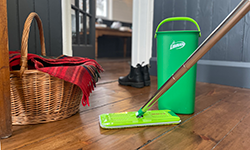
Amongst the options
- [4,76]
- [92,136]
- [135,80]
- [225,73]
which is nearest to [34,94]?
[4,76]

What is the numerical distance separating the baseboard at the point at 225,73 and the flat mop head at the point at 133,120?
3.75 ft

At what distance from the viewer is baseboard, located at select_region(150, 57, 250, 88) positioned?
1.70 m

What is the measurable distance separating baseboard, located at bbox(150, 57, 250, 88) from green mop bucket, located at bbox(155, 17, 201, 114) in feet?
3.22

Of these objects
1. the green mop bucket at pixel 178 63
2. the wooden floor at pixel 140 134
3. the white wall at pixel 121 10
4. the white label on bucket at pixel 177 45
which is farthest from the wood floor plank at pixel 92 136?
the white wall at pixel 121 10

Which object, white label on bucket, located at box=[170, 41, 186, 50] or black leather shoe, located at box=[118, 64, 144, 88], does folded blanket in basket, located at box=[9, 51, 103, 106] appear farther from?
black leather shoe, located at box=[118, 64, 144, 88]

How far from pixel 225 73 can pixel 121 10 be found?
180 inches

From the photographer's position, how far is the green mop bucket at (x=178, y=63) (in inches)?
37.9

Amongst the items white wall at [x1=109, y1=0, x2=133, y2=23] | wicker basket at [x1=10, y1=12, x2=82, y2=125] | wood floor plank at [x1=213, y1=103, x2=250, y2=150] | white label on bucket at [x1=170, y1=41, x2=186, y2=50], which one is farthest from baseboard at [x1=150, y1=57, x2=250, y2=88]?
white wall at [x1=109, y1=0, x2=133, y2=23]

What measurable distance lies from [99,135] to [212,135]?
45cm

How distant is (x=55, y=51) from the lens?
1.45 m

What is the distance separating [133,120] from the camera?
33.1 inches

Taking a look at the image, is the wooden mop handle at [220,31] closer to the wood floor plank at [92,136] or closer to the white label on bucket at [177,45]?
the wood floor plank at [92,136]

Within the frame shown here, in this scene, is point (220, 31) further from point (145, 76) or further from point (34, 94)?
point (145, 76)

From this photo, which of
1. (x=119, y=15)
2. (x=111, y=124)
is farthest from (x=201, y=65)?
(x=119, y=15)
